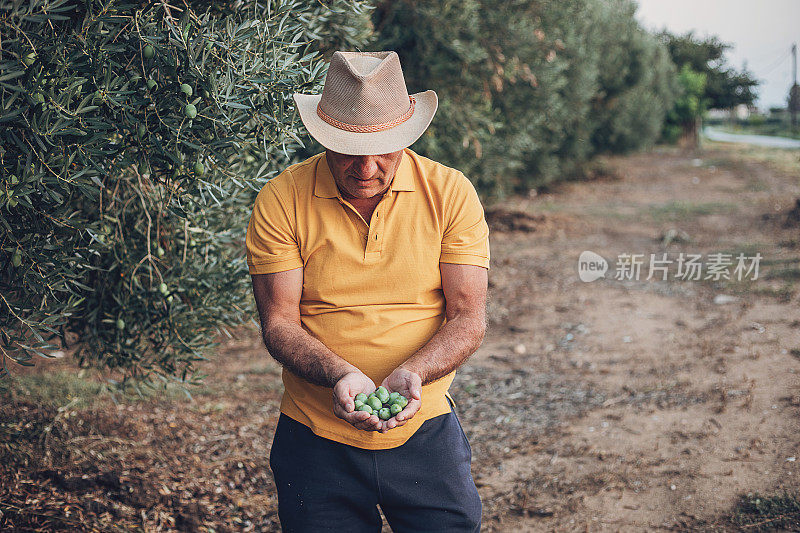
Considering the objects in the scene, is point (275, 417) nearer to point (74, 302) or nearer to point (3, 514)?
point (3, 514)

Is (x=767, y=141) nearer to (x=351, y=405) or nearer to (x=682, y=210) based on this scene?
(x=682, y=210)

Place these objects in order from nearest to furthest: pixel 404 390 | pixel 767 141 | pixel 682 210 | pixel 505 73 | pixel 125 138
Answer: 1. pixel 404 390
2. pixel 125 138
3. pixel 505 73
4. pixel 682 210
5. pixel 767 141

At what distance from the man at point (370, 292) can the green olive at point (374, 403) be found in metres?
0.09

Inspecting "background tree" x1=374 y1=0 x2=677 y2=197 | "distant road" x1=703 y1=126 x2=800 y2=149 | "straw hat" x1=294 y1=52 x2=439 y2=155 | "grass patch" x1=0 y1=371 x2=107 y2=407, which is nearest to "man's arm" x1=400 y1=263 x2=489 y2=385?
"straw hat" x1=294 y1=52 x2=439 y2=155

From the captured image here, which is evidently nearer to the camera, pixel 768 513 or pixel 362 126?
pixel 362 126

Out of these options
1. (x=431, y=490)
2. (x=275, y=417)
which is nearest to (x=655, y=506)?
(x=431, y=490)

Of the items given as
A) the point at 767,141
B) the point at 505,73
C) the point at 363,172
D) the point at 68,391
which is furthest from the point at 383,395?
the point at 767,141

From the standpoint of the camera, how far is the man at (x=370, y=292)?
2.45 meters

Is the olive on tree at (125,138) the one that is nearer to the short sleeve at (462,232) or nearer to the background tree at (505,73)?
the short sleeve at (462,232)

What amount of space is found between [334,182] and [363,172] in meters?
0.16

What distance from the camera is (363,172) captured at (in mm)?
2426

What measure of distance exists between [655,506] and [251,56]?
3542mm

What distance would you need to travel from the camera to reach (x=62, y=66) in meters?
2.61

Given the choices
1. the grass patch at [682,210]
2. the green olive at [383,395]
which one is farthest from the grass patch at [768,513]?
the grass patch at [682,210]
